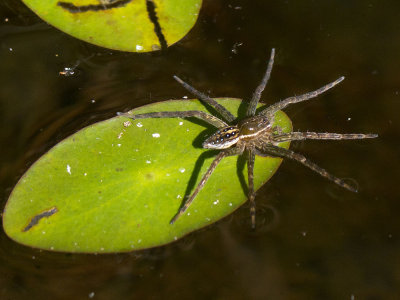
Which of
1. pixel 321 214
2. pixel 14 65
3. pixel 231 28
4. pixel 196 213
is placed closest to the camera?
pixel 196 213

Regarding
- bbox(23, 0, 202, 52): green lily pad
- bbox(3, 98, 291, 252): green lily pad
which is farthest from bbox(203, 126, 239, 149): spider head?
bbox(23, 0, 202, 52): green lily pad

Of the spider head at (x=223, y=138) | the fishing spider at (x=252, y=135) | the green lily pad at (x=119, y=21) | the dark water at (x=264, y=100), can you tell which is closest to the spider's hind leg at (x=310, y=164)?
the fishing spider at (x=252, y=135)

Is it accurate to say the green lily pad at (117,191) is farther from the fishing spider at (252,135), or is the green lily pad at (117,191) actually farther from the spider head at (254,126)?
the spider head at (254,126)

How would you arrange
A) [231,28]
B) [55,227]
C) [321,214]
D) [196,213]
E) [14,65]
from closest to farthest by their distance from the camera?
[55,227] < [196,213] < [321,214] < [14,65] < [231,28]

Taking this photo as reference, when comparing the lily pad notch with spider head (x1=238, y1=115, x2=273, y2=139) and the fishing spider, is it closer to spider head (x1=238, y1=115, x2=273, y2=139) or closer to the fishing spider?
the fishing spider

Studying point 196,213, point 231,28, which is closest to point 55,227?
point 196,213

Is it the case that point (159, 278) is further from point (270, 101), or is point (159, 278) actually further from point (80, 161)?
point (270, 101)

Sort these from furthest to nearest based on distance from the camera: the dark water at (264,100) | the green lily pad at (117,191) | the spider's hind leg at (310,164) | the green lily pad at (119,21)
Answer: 1. the green lily pad at (119,21)
2. the spider's hind leg at (310,164)
3. the dark water at (264,100)
4. the green lily pad at (117,191)
